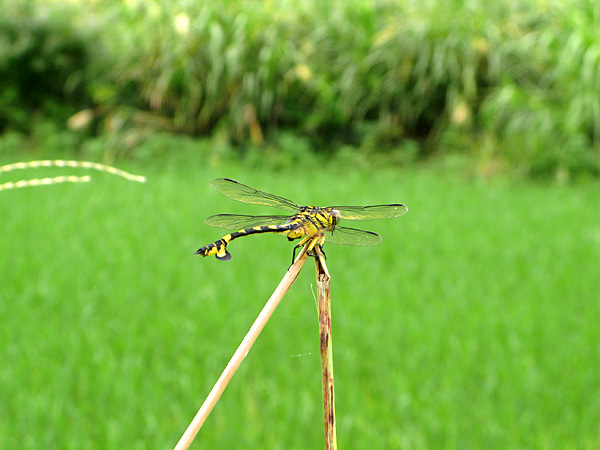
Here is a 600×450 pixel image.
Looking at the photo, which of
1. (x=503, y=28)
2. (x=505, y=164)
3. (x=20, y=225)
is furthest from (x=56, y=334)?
(x=503, y=28)

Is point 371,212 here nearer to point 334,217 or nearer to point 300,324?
point 334,217

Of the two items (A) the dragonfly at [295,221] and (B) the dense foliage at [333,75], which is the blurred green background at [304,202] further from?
(A) the dragonfly at [295,221]

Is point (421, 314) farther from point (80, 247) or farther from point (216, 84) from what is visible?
point (216, 84)

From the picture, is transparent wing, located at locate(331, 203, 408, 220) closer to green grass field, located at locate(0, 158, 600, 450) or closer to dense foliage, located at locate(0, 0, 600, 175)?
green grass field, located at locate(0, 158, 600, 450)

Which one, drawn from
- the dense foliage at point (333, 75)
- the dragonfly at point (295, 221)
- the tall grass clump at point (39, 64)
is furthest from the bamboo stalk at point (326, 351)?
the tall grass clump at point (39, 64)

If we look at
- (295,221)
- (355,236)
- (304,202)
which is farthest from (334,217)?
(304,202)

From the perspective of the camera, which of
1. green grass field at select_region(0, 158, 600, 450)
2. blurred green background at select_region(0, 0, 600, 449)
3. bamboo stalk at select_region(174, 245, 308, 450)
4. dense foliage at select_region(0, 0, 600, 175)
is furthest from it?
dense foliage at select_region(0, 0, 600, 175)

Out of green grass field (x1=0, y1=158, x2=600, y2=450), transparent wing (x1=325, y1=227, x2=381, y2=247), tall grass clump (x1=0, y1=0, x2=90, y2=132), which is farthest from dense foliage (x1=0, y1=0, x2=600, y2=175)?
transparent wing (x1=325, y1=227, x2=381, y2=247)
